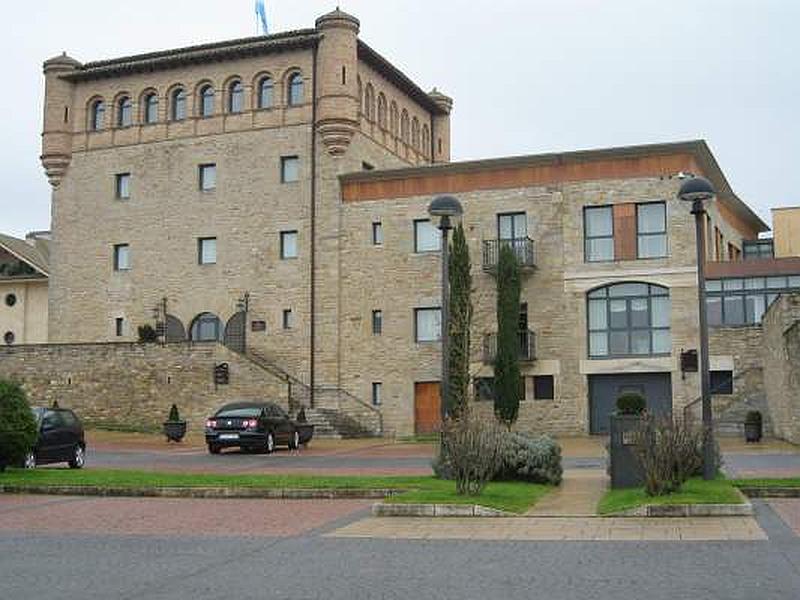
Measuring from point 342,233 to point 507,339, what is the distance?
846 cm

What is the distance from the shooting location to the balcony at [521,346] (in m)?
38.5

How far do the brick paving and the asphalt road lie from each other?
689mm

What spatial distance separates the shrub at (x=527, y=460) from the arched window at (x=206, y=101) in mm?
30443

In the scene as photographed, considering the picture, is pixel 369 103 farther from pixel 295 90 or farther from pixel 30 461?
pixel 30 461

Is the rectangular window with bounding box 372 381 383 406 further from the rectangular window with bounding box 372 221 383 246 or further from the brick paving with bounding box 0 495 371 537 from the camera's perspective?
the brick paving with bounding box 0 495 371 537

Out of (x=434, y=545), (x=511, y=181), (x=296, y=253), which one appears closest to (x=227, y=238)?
(x=296, y=253)

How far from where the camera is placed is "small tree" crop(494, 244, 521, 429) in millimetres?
36844

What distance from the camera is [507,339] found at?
37.5 meters

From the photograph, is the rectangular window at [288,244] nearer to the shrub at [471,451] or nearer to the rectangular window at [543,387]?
the rectangular window at [543,387]

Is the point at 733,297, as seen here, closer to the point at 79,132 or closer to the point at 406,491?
the point at 406,491

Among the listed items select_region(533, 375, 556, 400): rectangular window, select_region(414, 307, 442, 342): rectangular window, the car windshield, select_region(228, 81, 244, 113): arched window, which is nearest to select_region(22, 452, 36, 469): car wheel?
the car windshield

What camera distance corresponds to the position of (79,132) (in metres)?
47.2

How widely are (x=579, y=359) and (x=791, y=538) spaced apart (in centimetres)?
2689

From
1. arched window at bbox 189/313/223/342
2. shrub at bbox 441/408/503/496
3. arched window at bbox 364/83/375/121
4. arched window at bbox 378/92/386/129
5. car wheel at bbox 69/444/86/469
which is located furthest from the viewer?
arched window at bbox 378/92/386/129
